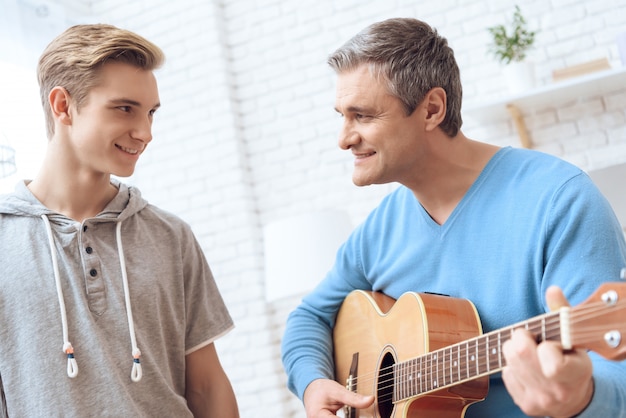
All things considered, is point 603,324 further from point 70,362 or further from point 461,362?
point 70,362

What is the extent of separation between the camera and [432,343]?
61.9 inches

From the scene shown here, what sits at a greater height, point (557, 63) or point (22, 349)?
point (557, 63)

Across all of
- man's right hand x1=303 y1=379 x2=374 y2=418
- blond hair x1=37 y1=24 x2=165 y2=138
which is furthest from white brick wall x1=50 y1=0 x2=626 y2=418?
blond hair x1=37 y1=24 x2=165 y2=138

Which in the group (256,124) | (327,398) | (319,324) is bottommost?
(327,398)

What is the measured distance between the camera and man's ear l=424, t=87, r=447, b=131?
184 cm

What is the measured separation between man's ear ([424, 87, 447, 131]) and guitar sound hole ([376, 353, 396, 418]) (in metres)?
0.55

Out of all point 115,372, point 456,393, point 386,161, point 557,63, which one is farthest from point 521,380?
point 557,63

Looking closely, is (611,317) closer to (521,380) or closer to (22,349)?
(521,380)

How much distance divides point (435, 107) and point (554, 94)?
1.75 meters

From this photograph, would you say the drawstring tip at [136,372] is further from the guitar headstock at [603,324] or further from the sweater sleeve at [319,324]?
the guitar headstock at [603,324]

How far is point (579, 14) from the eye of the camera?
3.56 metres

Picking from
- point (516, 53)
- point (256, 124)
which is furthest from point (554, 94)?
point (256, 124)

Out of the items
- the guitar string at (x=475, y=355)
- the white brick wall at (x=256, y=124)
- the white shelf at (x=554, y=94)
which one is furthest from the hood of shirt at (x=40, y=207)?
the white brick wall at (x=256, y=124)

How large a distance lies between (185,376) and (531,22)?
250cm
